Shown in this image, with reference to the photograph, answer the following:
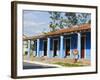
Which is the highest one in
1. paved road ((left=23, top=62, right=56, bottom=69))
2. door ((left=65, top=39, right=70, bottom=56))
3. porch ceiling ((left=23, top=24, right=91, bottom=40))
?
porch ceiling ((left=23, top=24, right=91, bottom=40))

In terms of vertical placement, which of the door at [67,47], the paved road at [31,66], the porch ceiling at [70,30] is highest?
the porch ceiling at [70,30]

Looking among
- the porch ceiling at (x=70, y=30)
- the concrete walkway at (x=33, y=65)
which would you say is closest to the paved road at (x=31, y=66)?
the concrete walkway at (x=33, y=65)

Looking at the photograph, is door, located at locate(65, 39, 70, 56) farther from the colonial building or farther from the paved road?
the paved road

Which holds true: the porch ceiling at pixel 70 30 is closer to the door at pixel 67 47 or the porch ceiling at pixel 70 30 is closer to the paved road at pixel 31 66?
the door at pixel 67 47

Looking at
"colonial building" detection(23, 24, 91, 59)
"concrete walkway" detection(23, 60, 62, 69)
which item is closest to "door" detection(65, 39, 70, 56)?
"colonial building" detection(23, 24, 91, 59)

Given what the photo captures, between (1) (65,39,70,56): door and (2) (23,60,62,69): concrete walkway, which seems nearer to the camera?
(2) (23,60,62,69): concrete walkway

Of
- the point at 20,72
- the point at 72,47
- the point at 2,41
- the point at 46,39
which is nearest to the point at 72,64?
the point at 72,47

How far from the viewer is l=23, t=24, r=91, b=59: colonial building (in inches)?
87.9

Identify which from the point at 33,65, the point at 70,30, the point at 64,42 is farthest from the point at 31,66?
the point at 70,30

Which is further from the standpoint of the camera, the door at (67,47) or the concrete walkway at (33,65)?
the door at (67,47)

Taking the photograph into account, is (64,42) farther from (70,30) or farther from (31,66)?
(31,66)

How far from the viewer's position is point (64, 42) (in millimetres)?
2320

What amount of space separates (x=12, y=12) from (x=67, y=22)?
514 millimetres

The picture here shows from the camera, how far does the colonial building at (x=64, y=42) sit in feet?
7.32
